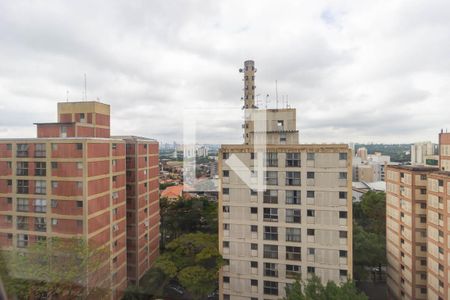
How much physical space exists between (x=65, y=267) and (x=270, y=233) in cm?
284

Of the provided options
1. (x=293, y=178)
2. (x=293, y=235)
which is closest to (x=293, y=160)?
(x=293, y=178)

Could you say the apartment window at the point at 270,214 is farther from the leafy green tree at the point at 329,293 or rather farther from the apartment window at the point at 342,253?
A: the leafy green tree at the point at 329,293

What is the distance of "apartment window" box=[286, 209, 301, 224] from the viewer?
171 inches

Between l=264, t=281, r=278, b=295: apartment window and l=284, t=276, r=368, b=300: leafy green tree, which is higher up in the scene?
l=284, t=276, r=368, b=300: leafy green tree

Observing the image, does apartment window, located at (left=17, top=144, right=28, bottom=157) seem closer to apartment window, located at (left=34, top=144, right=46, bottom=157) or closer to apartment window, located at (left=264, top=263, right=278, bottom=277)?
apartment window, located at (left=34, top=144, right=46, bottom=157)

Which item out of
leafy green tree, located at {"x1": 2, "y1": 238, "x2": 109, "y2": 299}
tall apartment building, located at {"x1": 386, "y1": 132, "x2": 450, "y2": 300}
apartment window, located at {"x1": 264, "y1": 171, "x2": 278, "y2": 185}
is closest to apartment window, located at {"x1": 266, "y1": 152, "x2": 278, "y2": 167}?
apartment window, located at {"x1": 264, "y1": 171, "x2": 278, "y2": 185}

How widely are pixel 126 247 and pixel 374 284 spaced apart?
531 centimetres

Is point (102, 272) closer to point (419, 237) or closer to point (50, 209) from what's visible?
point (50, 209)

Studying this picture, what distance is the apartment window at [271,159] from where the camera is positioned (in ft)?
14.6

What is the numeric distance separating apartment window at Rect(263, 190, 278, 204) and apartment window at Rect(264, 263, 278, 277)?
992mm

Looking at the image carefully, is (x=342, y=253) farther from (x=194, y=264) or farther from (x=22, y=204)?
(x=22, y=204)

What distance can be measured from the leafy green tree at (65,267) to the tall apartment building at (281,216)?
1943mm

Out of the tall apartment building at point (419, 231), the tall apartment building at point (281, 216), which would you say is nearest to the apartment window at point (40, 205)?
the tall apartment building at point (281, 216)

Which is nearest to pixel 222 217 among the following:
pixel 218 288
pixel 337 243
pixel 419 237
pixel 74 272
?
pixel 218 288
